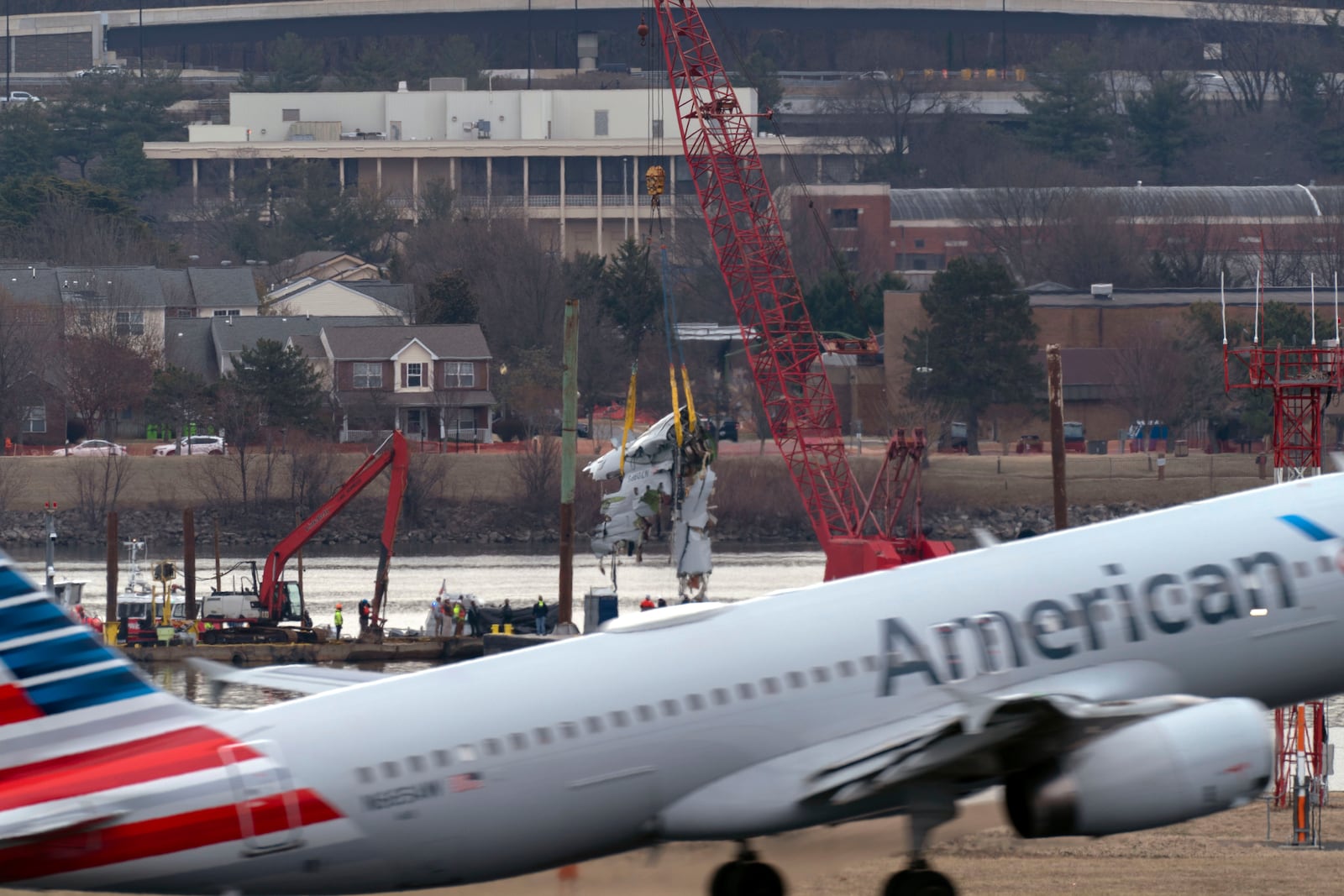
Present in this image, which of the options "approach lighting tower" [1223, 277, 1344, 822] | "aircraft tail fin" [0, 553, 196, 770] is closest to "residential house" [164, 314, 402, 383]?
"approach lighting tower" [1223, 277, 1344, 822]

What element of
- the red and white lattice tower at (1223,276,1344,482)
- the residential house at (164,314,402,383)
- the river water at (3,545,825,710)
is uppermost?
the residential house at (164,314,402,383)

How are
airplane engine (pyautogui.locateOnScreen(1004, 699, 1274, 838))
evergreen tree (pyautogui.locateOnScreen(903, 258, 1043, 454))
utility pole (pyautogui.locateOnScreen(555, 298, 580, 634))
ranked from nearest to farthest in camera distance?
airplane engine (pyautogui.locateOnScreen(1004, 699, 1274, 838)) → utility pole (pyautogui.locateOnScreen(555, 298, 580, 634)) → evergreen tree (pyautogui.locateOnScreen(903, 258, 1043, 454))

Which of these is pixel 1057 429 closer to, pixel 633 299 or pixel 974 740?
pixel 974 740

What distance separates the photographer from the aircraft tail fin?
24.7 m

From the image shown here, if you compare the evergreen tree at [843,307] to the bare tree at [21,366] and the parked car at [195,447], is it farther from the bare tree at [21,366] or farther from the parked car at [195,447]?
the bare tree at [21,366]

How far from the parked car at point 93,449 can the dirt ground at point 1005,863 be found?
101m

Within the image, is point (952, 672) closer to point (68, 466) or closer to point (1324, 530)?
point (1324, 530)

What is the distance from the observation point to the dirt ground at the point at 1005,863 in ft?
96.0

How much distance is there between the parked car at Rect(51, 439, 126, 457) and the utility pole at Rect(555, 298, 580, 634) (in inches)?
2241

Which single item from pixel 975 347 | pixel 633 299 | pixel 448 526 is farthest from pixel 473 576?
pixel 633 299

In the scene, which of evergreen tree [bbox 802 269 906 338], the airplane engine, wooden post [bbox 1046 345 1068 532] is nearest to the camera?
the airplane engine

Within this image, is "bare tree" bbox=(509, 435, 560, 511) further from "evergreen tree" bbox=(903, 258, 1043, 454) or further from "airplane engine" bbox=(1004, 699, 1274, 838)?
"airplane engine" bbox=(1004, 699, 1274, 838)

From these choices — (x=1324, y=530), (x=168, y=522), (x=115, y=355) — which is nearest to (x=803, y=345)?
(x=168, y=522)

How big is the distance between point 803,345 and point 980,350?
108 feet
